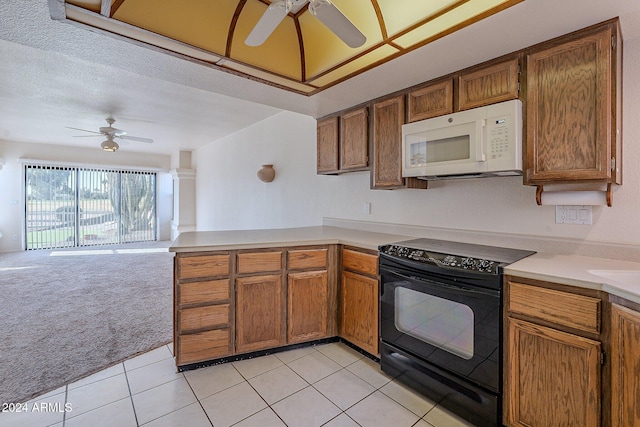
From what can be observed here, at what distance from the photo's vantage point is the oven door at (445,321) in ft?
5.19

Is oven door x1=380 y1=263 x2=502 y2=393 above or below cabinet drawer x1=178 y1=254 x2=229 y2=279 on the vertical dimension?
below

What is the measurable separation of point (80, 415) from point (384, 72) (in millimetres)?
2907

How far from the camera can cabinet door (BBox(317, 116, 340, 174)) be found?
9.90 ft

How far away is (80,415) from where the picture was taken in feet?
5.60

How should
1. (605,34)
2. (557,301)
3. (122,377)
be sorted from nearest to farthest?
(557,301), (605,34), (122,377)

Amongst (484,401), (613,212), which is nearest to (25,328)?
(484,401)

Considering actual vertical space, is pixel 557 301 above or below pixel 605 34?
below

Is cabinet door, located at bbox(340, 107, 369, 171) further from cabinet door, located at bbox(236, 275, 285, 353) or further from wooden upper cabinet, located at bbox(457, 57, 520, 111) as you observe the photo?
cabinet door, located at bbox(236, 275, 285, 353)

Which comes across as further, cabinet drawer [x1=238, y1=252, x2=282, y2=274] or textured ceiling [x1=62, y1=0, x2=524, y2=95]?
cabinet drawer [x1=238, y1=252, x2=282, y2=274]

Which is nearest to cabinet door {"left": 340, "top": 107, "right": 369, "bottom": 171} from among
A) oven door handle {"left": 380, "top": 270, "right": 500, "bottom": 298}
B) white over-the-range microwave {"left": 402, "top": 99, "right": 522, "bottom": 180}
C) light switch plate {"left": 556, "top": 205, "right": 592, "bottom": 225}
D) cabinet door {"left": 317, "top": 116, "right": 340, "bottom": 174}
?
cabinet door {"left": 317, "top": 116, "right": 340, "bottom": 174}

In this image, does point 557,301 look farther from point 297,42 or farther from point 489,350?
point 297,42

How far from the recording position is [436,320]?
71.7 inches

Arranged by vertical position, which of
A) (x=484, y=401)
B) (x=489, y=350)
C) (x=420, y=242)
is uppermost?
(x=420, y=242)

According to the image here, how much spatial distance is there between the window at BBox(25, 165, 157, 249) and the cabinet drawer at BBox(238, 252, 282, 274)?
7.62 metres
